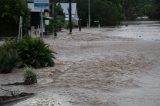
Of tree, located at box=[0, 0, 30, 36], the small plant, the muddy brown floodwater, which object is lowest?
the muddy brown floodwater

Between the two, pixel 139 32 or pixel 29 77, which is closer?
pixel 29 77

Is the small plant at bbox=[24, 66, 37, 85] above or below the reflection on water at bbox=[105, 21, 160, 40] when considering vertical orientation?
above

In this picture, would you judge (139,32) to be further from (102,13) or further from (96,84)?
(102,13)

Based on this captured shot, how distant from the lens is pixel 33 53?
1955 centimetres

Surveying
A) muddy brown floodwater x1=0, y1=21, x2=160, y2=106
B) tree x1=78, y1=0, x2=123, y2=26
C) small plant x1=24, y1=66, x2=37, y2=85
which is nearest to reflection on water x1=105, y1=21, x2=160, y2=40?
muddy brown floodwater x1=0, y1=21, x2=160, y2=106

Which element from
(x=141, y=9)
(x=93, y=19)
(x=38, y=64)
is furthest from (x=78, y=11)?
(x=38, y=64)

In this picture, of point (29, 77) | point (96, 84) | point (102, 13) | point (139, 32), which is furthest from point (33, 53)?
point (102, 13)

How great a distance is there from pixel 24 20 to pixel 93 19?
80682mm

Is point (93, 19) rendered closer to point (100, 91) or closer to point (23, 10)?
point (23, 10)

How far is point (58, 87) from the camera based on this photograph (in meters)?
14.3

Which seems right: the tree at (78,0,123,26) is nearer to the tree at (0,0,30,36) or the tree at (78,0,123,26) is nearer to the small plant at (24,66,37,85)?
the tree at (0,0,30,36)

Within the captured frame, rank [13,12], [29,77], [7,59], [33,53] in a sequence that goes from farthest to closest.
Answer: [13,12], [33,53], [7,59], [29,77]

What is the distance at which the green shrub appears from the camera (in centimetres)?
1936

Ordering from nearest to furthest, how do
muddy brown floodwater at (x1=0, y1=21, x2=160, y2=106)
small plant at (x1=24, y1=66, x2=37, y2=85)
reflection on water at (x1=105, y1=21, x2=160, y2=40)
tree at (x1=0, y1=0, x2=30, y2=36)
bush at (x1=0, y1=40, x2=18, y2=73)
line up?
muddy brown floodwater at (x1=0, y1=21, x2=160, y2=106) → small plant at (x1=24, y1=66, x2=37, y2=85) → bush at (x1=0, y1=40, x2=18, y2=73) → tree at (x1=0, y1=0, x2=30, y2=36) → reflection on water at (x1=105, y1=21, x2=160, y2=40)
